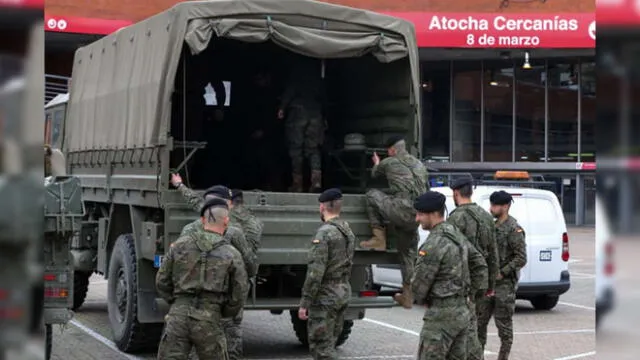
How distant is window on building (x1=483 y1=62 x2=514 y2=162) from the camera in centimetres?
3516

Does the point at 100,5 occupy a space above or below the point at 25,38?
above

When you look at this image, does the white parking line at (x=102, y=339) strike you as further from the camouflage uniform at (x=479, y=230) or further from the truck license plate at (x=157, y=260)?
the camouflage uniform at (x=479, y=230)

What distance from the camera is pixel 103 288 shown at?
1530cm

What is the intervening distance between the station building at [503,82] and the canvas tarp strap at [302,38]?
21455 mm

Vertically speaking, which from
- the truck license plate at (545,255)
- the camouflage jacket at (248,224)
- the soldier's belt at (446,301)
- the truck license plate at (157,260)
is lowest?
the truck license plate at (545,255)

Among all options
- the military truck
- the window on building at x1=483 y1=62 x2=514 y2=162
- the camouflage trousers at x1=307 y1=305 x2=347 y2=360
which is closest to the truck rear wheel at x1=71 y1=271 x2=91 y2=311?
the military truck

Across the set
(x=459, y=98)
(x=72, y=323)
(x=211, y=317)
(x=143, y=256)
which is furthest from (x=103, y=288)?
(x=459, y=98)

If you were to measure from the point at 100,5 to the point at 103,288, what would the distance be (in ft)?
50.6

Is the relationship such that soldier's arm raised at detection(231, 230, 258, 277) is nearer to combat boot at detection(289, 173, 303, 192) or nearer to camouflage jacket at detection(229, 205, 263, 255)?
camouflage jacket at detection(229, 205, 263, 255)

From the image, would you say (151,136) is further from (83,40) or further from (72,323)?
(83,40)

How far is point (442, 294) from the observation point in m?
6.03

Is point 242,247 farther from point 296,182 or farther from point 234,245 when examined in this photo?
point 296,182

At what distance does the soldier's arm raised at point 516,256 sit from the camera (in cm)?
861

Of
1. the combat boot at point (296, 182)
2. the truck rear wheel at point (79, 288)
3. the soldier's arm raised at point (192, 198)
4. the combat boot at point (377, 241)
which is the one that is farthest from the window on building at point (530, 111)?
the soldier's arm raised at point (192, 198)
